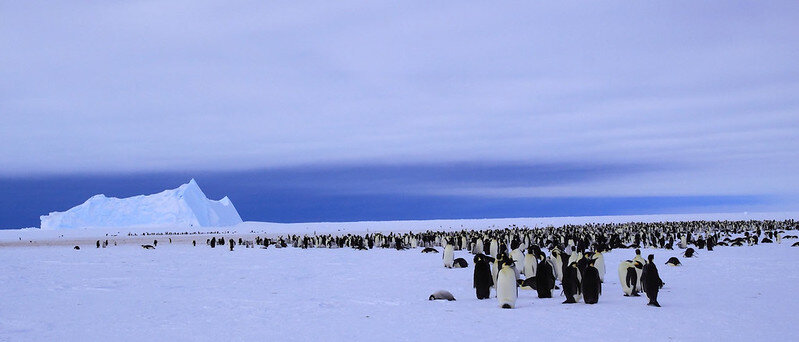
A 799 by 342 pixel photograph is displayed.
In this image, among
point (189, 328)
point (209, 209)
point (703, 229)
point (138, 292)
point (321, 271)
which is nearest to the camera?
point (189, 328)

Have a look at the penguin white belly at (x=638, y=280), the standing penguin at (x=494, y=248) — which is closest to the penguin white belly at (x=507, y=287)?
the penguin white belly at (x=638, y=280)

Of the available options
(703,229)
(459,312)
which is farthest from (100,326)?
(703,229)

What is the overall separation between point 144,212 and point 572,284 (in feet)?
324

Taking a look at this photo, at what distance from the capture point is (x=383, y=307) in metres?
10.3

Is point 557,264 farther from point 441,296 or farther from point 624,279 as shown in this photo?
point 441,296

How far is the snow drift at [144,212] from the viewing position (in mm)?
96312

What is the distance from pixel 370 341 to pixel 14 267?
16571mm

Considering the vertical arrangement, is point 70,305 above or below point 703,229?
below

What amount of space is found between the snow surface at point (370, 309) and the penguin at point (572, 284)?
0.23 metres

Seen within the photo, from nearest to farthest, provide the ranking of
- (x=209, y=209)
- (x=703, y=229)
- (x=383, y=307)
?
(x=383, y=307), (x=703, y=229), (x=209, y=209)

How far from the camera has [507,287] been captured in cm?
998

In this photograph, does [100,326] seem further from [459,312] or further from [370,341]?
[459,312]

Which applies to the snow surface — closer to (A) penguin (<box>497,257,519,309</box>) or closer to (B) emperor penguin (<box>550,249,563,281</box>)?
(A) penguin (<box>497,257,519,309</box>)

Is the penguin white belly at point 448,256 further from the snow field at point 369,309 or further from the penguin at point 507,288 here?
the penguin at point 507,288
